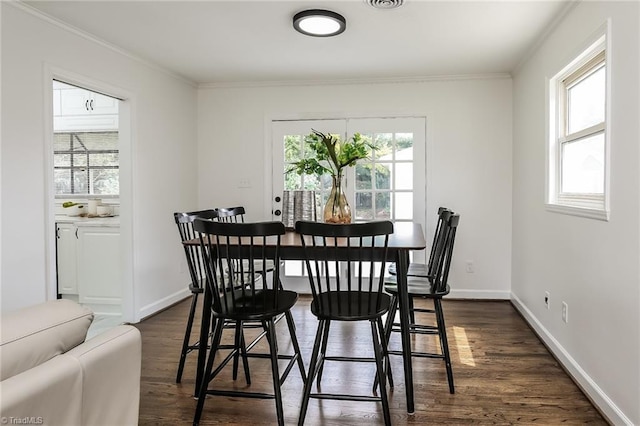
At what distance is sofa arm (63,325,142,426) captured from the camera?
3.38ft

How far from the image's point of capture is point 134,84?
373cm

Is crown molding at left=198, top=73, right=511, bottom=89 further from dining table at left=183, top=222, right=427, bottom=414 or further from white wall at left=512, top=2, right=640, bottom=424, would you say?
dining table at left=183, top=222, right=427, bottom=414

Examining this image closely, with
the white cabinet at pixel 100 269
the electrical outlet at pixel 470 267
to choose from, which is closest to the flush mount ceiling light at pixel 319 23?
the white cabinet at pixel 100 269

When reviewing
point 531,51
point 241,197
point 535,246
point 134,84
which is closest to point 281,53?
point 134,84

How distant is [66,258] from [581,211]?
4311 millimetres

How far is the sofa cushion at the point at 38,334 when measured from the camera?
953 millimetres

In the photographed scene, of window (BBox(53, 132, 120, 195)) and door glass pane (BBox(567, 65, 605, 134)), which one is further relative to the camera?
Result: window (BBox(53, 132, 120, 195))

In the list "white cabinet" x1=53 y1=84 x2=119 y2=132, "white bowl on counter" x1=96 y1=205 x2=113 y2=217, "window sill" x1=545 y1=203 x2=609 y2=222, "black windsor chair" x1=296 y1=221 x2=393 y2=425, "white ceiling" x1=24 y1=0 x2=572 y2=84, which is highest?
"white ceiling" x1=24 y1=0 x2=572 y2=84

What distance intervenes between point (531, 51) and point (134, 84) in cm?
335

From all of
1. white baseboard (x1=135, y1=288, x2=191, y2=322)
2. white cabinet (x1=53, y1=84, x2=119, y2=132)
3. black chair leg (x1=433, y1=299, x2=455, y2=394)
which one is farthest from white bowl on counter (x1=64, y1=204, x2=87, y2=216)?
black chair leg (x1=433, y1=299, x2=455, y2=394)

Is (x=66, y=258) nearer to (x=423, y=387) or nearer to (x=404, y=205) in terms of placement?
(x=404, y=205)

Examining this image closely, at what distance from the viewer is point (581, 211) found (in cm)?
243

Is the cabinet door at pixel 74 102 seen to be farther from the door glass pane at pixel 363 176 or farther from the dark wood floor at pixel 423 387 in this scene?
the door glass pane at pixel 363 176

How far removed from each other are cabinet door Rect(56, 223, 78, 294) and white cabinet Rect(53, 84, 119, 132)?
110cm
